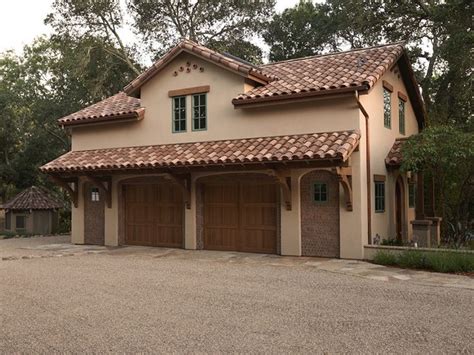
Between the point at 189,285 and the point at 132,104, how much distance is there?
957cm

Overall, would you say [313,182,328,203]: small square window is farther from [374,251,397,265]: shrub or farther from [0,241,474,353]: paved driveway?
[0,241,474,353]: paved driveway

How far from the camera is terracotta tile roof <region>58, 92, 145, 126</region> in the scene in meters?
15.5

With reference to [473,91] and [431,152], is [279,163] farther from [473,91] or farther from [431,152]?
[473,91]

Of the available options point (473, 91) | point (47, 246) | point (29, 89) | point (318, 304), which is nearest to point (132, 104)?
point (47, 246)

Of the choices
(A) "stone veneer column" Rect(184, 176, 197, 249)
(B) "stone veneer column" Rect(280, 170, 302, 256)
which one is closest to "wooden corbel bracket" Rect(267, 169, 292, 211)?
(B) "stone veneer column" Rect(280, 170, 302, 256)

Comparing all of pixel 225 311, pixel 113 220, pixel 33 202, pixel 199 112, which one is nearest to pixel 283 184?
pixel 199 112

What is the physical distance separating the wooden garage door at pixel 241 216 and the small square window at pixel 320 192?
3.94ft

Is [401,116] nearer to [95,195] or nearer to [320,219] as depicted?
[320,219]

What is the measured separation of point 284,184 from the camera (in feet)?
40.0

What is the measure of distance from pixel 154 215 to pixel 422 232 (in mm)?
8365

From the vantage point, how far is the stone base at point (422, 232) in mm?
13371

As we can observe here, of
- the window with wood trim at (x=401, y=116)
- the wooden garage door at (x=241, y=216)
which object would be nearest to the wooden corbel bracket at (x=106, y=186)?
the wooden garage door at (x=241, y=216)

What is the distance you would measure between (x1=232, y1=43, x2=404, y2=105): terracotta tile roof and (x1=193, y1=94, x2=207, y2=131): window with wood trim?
1.44m

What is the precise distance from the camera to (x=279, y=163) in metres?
11.7
